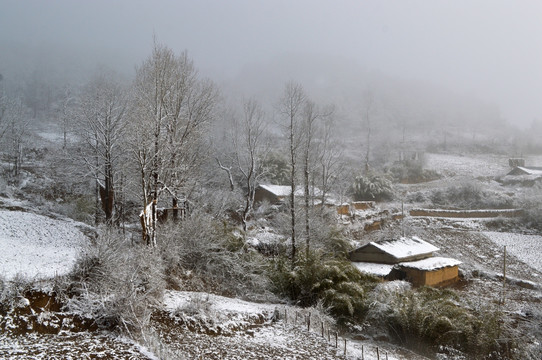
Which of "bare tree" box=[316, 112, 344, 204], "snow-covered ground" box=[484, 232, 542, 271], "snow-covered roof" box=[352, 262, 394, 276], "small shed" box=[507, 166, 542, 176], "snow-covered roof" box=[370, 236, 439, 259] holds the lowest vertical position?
"snow-covered ground" box=[484, 232, 542, 271]

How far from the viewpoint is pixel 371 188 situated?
174ft

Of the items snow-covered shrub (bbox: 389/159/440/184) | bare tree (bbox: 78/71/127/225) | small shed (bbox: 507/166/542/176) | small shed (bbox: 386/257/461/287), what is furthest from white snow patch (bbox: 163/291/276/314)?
small shed (bbox: 507/166/542/176)

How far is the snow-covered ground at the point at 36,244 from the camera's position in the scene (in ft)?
36.7

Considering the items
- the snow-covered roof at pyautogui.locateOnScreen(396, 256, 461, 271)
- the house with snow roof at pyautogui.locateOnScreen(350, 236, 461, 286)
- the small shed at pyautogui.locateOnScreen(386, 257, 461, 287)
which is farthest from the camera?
the snow-covered roof at pyautogui.locateOnScreen(396, 256, 461, 271)

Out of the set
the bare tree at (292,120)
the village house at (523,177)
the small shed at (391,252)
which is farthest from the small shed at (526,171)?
the bare tree at (292,120)

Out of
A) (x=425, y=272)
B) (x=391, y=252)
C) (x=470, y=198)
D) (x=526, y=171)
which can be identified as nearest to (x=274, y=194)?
(x=391, y=252)

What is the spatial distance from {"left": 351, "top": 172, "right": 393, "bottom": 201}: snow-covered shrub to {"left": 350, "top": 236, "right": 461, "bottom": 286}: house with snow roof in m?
23.5

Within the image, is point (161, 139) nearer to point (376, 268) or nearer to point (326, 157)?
point (376, 268)

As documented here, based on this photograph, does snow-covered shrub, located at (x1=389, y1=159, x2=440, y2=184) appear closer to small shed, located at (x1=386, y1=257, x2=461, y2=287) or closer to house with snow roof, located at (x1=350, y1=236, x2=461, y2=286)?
house with snow roof, located at (x1=350, y1=236, x2=461, y2=286)

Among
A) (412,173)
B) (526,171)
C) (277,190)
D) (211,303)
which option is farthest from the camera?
(412,173)

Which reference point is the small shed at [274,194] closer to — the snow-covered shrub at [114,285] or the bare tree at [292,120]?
the bare tree at [292,120]

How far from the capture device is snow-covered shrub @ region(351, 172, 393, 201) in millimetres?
→ 53156

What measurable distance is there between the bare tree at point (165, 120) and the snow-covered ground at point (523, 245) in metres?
28.1

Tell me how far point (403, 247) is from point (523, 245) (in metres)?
16.7
